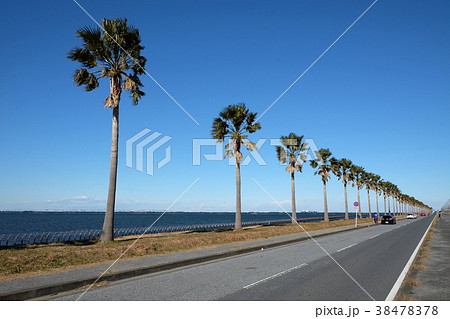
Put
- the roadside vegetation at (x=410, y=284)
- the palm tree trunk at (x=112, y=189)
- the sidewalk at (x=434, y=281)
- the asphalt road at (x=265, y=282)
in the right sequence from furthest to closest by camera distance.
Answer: the palm tree trunk at (x=112, y=189) < the asphalt road at (x=265, y=282) < the sidewalk at (x=434, y=281) < the roadside vegetation at (x=410, y=284)

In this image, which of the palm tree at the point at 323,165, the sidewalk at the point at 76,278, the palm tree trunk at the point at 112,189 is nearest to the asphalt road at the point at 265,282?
the sidewalk at the point at 76,278

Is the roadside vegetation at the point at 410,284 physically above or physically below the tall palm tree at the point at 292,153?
below

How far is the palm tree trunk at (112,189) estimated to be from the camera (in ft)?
64.2

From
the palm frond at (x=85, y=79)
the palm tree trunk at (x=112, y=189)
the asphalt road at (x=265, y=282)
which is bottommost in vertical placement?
the asphalt road at (x=265, y=282)

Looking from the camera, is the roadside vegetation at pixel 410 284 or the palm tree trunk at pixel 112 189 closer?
the roadside vegetation at pixel 410 284

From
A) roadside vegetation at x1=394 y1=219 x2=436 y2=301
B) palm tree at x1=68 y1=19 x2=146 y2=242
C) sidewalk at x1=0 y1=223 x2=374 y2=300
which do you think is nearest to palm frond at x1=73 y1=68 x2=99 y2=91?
palm tree at x1=68 y1=19 x2=146 y2=242

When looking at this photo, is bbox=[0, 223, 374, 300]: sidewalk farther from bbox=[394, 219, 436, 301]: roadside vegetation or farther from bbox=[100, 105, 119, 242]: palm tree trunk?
bbox=[100, 105, 119, 242]: palm tree trunk

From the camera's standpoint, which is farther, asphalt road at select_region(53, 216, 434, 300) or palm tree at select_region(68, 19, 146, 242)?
palm tree at select_region(68, 19, 146, 242)

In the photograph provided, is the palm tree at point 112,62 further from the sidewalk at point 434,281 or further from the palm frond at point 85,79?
the sidewalk at point 434,281

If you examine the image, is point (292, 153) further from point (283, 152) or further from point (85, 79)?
point (85, 79)

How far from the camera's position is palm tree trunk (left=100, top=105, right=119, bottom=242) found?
19578 millimetres

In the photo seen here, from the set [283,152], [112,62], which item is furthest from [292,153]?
[112,62]

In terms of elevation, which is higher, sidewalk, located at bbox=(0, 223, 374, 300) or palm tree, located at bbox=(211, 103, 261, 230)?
palm tree, located at bbox=(211, 103, 261, 230)
